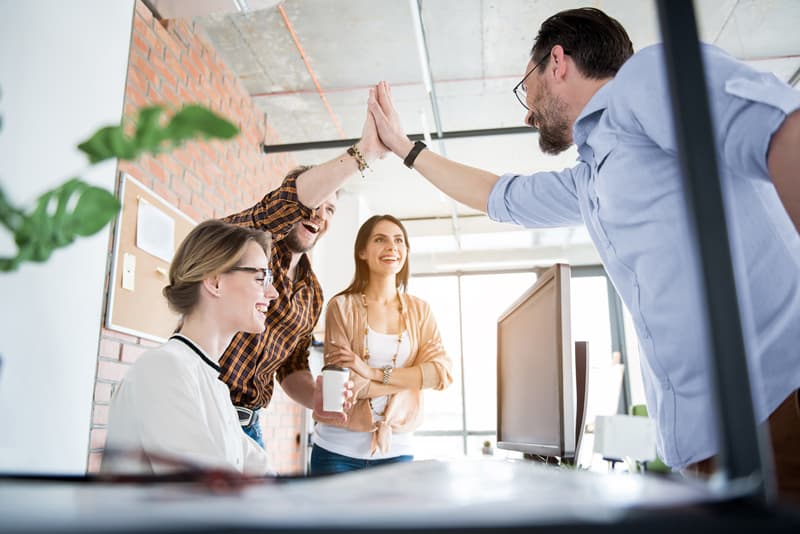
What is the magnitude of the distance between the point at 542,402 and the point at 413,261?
23.6 ft

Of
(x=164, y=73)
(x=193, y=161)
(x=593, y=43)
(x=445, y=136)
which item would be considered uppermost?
(x=445, y=136)

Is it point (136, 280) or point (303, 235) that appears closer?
point (303, 235)

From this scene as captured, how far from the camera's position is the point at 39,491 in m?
0.35

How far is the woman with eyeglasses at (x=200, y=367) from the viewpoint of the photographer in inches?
44.1

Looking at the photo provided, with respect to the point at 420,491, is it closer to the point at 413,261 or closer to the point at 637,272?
the point at 637,272

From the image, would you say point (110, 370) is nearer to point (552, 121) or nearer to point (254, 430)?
point (254, 430)

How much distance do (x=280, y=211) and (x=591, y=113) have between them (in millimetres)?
1104

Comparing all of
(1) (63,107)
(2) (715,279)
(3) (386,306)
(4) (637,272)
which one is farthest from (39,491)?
(3) (386,306)

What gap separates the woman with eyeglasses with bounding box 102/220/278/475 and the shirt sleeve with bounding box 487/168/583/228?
0.70 meters

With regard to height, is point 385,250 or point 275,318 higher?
point 385,250

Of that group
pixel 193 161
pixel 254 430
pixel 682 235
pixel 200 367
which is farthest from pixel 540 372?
pixel 193 161

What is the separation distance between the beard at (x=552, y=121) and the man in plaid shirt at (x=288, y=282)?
1.85 feet

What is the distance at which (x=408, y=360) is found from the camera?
2514 millimetres

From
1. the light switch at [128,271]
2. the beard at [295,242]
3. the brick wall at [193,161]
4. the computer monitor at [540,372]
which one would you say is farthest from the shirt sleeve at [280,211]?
the light switch at [128,271]
